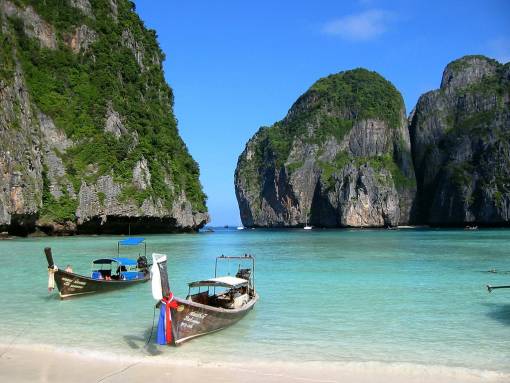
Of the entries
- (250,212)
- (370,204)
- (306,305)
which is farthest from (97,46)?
(250,212)

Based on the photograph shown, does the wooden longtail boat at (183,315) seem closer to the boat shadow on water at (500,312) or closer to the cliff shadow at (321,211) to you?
the boat shadow on water at (500,312)

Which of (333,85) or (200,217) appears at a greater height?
(333,85)

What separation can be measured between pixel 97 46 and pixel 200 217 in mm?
27598

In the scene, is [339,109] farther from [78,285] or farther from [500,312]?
[78,285]

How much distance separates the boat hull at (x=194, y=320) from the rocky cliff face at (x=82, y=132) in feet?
130

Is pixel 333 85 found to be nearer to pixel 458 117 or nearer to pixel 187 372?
pixel 458 117

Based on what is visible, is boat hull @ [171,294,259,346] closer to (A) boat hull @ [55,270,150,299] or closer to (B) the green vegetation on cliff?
(A) boat hull @ [55,270,150,299]

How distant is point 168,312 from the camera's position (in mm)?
9836

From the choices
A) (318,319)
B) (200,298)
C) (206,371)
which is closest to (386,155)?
(318,319)

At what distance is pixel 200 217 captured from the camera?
76188 mm

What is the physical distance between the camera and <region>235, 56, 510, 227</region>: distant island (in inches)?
4616

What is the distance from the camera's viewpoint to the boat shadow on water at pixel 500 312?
13.2m

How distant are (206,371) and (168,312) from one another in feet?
5.02

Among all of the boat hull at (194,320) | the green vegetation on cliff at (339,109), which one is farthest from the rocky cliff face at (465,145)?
the boat hull at (194,320)
